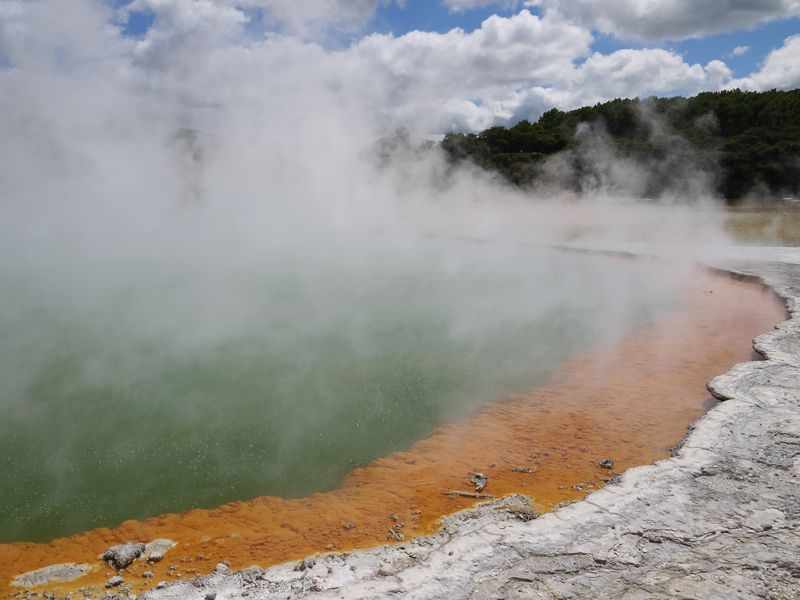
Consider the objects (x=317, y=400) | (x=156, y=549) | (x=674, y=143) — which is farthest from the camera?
(x=674, y=143)

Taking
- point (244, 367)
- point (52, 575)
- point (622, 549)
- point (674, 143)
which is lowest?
point (52, 575)

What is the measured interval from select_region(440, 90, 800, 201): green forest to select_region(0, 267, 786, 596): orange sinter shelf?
16761mm

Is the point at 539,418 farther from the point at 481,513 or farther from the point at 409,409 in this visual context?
the point at 481,513

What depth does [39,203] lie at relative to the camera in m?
13.2

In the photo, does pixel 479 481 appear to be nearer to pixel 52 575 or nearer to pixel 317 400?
pixel 317 400

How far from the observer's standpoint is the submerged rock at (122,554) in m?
2.77

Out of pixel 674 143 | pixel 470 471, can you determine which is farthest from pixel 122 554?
pixel 674 143

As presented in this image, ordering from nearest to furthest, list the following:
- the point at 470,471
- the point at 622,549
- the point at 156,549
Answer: the point at 622,549 → the point at 156,549 → the point at 470,471

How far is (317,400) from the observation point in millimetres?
4371

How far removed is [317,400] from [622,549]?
247 cm

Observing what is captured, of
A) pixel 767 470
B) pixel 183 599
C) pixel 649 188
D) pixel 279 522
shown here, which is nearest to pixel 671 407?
pixel 767 470

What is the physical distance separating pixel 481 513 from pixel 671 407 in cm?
207

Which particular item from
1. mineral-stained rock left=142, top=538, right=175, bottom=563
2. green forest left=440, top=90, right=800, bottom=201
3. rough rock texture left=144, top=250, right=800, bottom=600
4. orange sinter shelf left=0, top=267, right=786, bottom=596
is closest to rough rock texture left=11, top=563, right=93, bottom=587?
orange sinter shelf left=0, top=267, right=786, bottom=596

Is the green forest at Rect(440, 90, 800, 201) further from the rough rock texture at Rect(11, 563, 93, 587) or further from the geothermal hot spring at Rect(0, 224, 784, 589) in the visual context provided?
the rough rock texture at Rect(11, 563, 93, 587)
